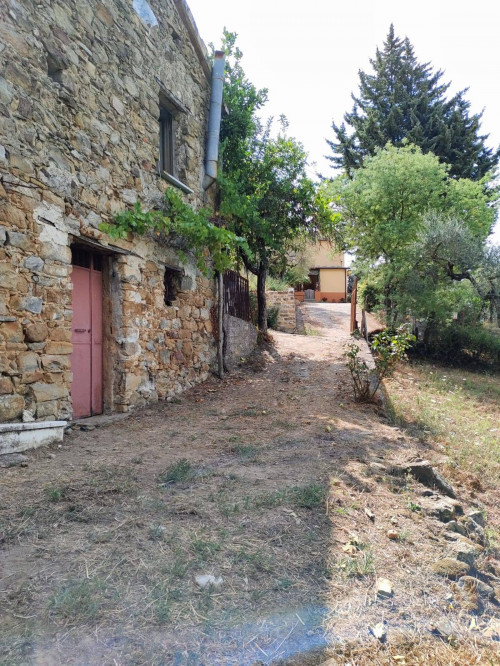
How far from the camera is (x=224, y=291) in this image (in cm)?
877

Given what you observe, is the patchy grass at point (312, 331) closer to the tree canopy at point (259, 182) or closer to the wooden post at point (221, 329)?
the tree canopy at point (259, 182)

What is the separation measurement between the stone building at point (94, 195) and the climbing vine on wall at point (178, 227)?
0.17 m

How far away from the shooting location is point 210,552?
240 centimetres

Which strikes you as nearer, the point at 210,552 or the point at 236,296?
the point at 210,552

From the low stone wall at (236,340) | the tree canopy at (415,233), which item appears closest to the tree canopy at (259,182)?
the low stone wall at (236,340)

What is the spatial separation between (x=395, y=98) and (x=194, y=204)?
1743 centimetres

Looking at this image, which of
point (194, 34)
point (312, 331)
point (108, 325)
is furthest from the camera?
point (312, 331)

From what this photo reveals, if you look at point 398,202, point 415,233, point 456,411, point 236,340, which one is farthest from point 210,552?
point 398,202

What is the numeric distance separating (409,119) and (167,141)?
55.1 ft

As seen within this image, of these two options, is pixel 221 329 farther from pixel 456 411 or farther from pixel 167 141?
pixel 456 411

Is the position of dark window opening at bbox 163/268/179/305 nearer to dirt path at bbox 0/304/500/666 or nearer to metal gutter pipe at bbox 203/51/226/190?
metal gutter pipe at bbox 203/51/226/190

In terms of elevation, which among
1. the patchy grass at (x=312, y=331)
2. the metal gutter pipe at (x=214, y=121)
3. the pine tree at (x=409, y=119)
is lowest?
the patchy grass at (x=312, y=331)

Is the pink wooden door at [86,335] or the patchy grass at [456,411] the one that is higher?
the pink wooden door at [86,335]

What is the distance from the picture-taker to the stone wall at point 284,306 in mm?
14484
